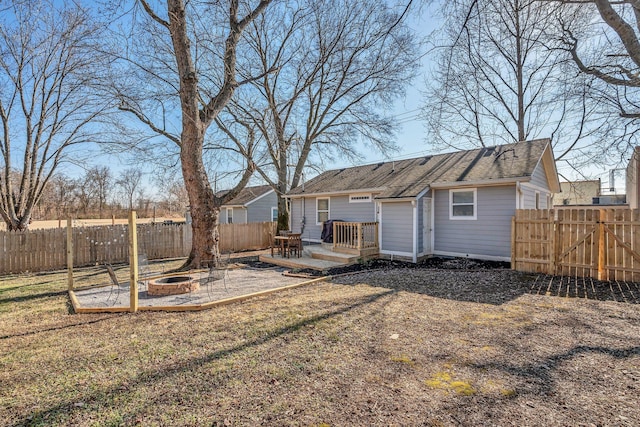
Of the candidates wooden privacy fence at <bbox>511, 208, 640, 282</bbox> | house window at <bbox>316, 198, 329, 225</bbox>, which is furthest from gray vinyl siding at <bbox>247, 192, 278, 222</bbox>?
wooden privacy fence at <bbox>511, 208, 640, 282</bbox>

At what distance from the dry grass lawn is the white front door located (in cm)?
502

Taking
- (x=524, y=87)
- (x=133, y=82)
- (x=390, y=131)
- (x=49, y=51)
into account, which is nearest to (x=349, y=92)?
(x=390, y=131)

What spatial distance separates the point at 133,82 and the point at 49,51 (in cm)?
345

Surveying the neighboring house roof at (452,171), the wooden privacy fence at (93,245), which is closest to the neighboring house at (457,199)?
the neighboring house roof at (452,171)

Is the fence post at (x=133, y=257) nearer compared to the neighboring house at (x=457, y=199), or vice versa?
the fence post at (x=133, y=257)

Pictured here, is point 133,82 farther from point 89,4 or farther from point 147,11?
point 89,4

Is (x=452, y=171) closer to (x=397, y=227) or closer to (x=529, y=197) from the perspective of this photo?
(x=529, y=197)

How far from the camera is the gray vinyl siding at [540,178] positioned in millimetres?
10877

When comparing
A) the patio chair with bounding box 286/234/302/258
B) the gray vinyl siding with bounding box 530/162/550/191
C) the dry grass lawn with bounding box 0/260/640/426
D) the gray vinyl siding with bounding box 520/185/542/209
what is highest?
the gray vinyl siding with bounding box 530/162/550/191

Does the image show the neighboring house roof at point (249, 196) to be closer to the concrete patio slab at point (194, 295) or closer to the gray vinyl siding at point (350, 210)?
the gray vinyl siding at point (350, 210)

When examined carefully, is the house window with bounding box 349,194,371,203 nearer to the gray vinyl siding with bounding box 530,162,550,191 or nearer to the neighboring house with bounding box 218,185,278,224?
the gray vinyl siding with bounding box 530,162,550,191

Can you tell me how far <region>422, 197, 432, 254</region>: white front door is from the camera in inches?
434

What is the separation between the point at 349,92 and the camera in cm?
1750

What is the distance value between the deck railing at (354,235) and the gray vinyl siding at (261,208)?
12.9 meters
